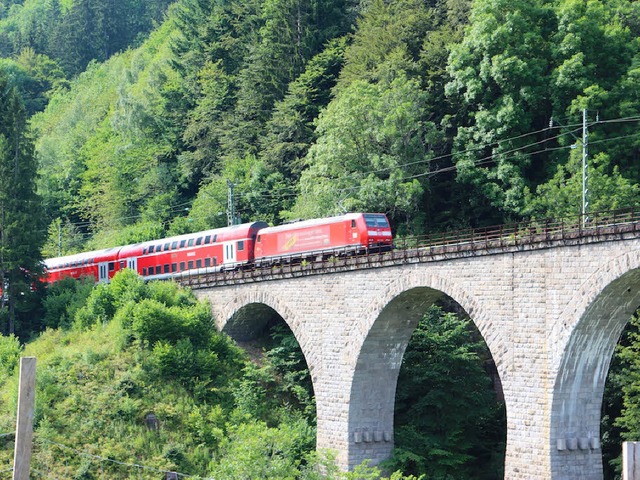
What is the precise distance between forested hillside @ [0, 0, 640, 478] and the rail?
392 centimetres

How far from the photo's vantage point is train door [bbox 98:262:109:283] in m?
71.9

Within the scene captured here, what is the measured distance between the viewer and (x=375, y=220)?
53625 millimetres

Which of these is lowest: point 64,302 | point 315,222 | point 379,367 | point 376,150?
point 379,367

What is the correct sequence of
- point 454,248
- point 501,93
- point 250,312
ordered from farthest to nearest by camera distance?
point 501,93 → point 250,312 → point 454,248

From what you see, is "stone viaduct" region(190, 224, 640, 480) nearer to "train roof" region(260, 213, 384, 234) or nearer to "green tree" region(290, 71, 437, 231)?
"train roof" region(260, 213, 384, 234)

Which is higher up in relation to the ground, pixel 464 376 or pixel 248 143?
pixel 248 143

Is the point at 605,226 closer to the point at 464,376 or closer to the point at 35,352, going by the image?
the point at 464,376

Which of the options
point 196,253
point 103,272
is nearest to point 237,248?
point 196,253

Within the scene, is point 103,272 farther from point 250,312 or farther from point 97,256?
point 250,312

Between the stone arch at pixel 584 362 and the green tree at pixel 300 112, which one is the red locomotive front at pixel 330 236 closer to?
the stone arch at pixel 584 362

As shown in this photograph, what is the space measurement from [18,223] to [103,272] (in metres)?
9.83

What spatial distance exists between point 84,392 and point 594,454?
23.5 metres

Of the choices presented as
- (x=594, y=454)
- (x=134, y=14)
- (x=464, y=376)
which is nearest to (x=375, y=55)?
(x=464, y=376)

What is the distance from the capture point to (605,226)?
37000 mm
